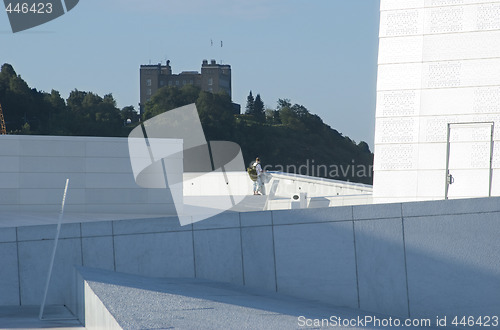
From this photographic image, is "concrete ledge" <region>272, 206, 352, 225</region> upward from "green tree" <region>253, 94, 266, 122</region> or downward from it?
upward

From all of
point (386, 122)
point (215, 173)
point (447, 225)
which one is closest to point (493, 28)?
point (386, 122)

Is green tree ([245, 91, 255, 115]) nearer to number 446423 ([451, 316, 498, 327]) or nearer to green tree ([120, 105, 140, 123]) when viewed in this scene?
green tree ([120, 105, 140, 123])

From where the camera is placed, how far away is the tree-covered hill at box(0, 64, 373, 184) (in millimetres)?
124812

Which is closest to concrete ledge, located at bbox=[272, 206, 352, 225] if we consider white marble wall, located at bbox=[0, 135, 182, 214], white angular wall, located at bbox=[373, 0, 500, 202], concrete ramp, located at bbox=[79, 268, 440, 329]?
concrete ramp, located at bbox=[79, 268, 440, 329]

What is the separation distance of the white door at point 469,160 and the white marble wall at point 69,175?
436 inches

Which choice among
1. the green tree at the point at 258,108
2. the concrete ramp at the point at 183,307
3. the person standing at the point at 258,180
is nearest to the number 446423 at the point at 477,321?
the concrete ramp at the point at 183,307

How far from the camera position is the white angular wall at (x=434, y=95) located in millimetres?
17969

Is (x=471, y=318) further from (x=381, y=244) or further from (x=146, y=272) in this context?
(x=146, y=272)

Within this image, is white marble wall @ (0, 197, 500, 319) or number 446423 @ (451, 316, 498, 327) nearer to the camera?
number 446423 @ (451, 316, 498, 327)

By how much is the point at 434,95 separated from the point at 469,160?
1.74 m

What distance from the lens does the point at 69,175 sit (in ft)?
80.8

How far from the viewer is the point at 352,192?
3262 centimetres

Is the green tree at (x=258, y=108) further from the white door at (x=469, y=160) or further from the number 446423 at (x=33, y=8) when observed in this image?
the white door at (x=469, y=160)

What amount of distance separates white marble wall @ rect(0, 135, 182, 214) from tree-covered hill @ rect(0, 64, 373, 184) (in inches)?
3009
